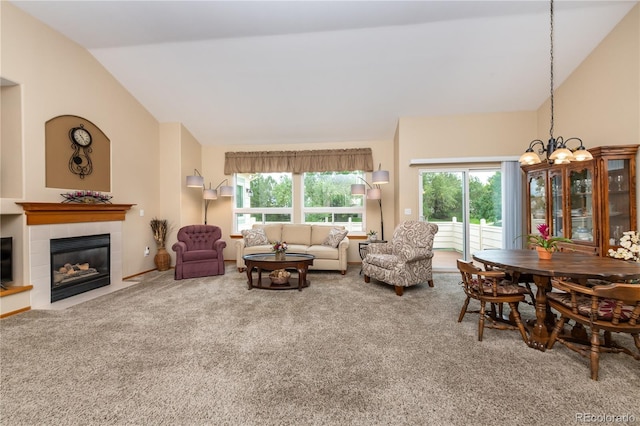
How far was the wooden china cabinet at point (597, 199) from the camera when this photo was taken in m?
3.36

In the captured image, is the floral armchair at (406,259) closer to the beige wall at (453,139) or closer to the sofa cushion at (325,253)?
the sofa cushion at (325,253)

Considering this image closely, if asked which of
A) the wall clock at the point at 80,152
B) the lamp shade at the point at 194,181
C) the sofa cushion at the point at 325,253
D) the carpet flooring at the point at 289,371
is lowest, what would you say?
the carpet flooring at the point at 289,371

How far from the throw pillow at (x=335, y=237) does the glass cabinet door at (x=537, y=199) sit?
10.5 ft

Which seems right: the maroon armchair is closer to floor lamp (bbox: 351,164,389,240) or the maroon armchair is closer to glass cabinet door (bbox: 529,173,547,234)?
floor lamp (bbox: 351,164,389,240)

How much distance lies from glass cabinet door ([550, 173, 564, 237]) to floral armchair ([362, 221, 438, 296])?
71.8 inches

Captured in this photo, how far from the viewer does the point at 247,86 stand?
Answer: 4.82 m

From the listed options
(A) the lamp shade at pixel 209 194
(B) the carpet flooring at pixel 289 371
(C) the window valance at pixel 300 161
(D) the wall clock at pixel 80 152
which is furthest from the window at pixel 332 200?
(D) the wall clock at pixel 80 152

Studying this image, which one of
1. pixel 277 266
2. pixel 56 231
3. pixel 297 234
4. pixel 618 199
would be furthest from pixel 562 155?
pixel 56 231

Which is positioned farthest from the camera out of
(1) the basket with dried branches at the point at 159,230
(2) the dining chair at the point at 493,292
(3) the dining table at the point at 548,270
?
(1) the basket with dried branches at the point at 159,230

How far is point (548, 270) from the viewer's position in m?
2.17

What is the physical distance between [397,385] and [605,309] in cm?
158

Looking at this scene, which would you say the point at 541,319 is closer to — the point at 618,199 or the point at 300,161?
the point at 618,199

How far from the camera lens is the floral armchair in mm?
3854

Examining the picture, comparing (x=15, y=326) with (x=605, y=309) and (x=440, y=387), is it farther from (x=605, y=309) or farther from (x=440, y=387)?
(x=605, y=309)
